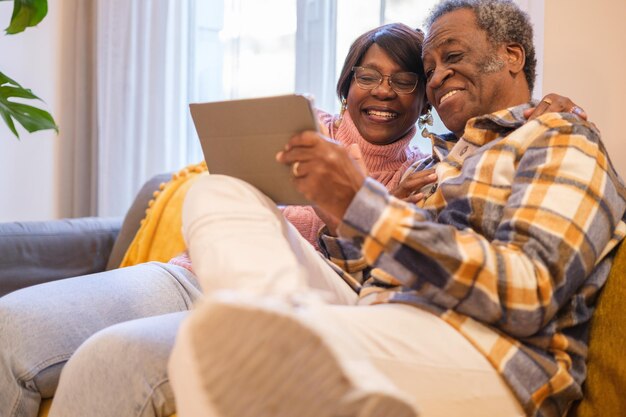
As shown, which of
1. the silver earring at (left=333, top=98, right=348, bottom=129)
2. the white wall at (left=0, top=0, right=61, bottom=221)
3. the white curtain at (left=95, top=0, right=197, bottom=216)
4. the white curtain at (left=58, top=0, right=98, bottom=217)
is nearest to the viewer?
A: the silver earring at (left=333, top=98, right=348, bottom=129)

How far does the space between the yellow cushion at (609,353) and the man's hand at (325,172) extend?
417 millimetres

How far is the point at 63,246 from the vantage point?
2066mm

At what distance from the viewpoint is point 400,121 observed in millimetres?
1690

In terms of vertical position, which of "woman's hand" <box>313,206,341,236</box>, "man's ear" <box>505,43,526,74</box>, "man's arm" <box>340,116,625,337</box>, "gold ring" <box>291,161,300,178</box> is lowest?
"woman's hand" <box>313,206,341,236</box>

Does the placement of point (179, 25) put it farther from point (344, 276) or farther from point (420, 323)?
point (420, 323)

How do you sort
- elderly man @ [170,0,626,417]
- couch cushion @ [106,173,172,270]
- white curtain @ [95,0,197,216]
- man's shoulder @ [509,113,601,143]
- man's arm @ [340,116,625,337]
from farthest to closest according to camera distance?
1. white curtain @ [95,0,197,216]
2. couch cushion @ [106,173,172,270]
3. man's shoulder @ [509,113,601,143]
4. man's arm @ [340,116,625,337]
5. elderly man @ [170,0,626,417]

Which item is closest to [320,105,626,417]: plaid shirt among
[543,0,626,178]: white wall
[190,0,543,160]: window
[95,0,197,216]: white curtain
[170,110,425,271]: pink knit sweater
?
[170,110,425,271]: pink knit sweater

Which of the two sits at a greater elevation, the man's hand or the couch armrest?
the man's hand

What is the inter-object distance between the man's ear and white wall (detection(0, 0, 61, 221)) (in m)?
2.28

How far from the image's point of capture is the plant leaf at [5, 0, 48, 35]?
1536 millimetres

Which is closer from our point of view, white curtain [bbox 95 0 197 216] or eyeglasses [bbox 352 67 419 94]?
eyeglasses [bbox 352 67 419 94]

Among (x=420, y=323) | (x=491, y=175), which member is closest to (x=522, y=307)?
(x=420, y=323)

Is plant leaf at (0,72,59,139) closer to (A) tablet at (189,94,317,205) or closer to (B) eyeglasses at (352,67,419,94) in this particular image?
(A) tablet at (189,94,317,205)

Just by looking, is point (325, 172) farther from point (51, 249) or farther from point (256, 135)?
point (51, 249)
